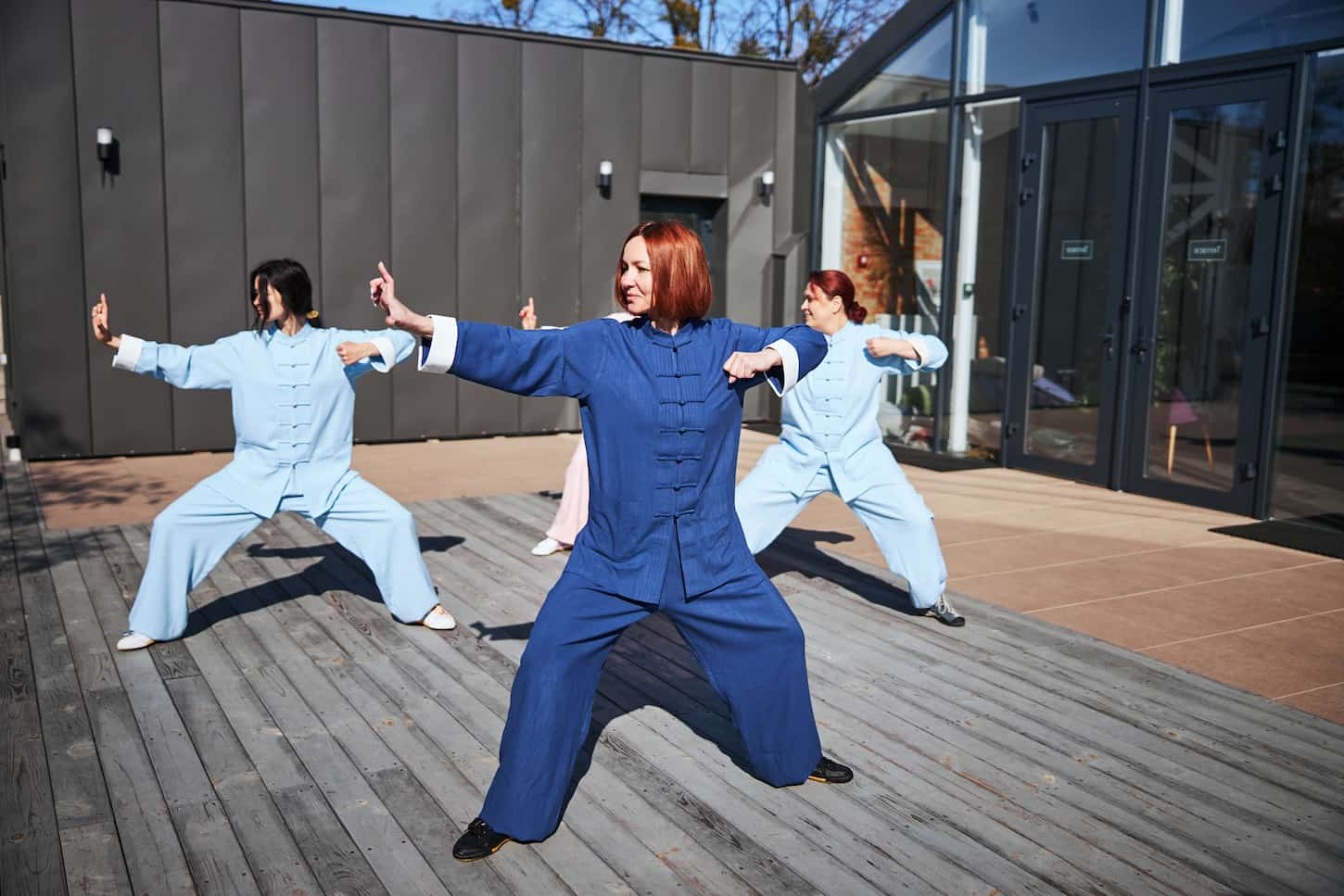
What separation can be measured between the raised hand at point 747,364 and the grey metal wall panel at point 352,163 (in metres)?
7.22

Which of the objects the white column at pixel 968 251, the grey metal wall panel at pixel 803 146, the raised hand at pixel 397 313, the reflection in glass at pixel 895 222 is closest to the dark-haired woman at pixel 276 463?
the raised hand at pixel 397 313

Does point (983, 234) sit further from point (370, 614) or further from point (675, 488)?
point (675, 488)

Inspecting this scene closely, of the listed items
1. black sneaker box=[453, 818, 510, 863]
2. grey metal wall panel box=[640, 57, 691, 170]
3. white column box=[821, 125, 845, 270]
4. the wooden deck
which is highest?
grey metal wall panel box=[640, 57, 691, 170]

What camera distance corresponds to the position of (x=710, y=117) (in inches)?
443

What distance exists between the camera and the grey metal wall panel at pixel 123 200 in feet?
29.3

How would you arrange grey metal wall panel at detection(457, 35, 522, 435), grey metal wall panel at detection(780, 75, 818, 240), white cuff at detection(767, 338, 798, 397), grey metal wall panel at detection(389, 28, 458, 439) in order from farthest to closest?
grey metal wall panel at detection(780, 75, 818, 240) < grey metal wall panel at detection(457, 35, 522, 435) < grey metal wall panel at detection(389, 28, 458, 439) < white cuff at detection(767, 338, 798, 397)

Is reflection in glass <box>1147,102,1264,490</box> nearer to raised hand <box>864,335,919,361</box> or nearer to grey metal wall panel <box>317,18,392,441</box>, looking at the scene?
raised hand <box>864,335,919,361</box>

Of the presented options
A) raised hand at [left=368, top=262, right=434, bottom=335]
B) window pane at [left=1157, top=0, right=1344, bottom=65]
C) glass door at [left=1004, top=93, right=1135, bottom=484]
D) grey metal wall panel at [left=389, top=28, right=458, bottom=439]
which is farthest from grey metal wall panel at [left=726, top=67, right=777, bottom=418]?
raised hand at [left=368, top=262, right=434, bottom=335]

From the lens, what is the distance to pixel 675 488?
3.17 metres

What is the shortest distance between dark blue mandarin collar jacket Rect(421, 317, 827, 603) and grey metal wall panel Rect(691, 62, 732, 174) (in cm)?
835

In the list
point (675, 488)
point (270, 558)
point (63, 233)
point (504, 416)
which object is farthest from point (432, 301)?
point (675, 488)

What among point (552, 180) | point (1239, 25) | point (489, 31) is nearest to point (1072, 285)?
point (1239, 25)

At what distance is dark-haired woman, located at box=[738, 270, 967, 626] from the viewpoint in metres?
5.04

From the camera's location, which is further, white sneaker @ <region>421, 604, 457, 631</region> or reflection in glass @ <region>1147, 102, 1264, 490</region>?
reflection in glass @ <region>1147, 102, 1264, 490</region>
